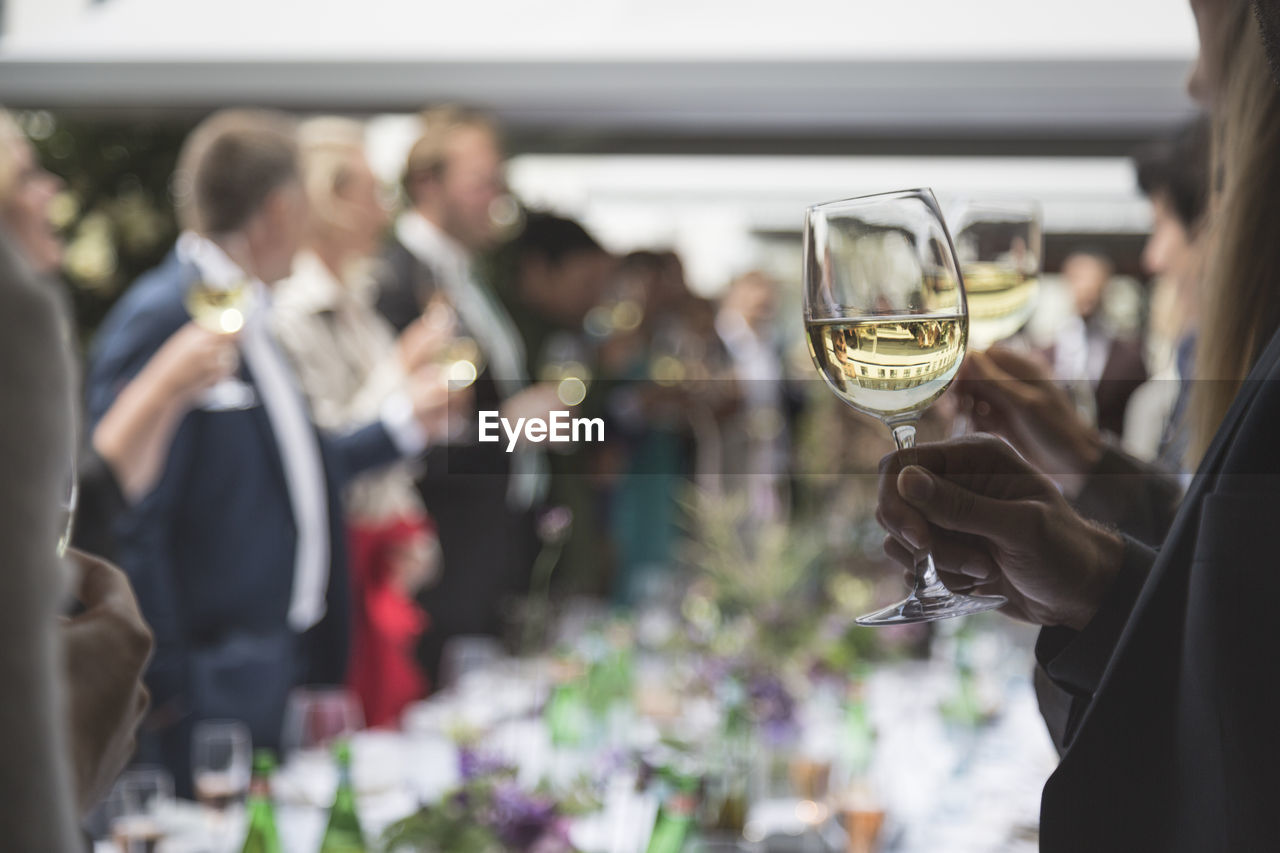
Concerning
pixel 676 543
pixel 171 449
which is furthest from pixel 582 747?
pixel 676 543

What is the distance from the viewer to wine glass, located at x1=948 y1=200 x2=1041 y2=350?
0.85 meters

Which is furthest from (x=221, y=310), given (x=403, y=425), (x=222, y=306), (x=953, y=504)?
(x=953, y=504)

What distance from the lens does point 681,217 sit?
9.94m

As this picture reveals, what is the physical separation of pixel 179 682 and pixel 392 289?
4.66 ft

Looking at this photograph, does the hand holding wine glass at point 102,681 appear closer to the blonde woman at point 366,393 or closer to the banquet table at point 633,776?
the banquet table at point 633,776

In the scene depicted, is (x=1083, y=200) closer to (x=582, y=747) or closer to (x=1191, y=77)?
(x=582, y=747)

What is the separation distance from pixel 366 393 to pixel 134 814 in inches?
68.2

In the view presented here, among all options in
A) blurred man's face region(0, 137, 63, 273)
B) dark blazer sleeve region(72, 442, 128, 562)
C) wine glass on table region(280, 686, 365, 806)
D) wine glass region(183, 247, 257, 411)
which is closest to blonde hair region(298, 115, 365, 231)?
blurred man's face region(0, 137, 63, 273)

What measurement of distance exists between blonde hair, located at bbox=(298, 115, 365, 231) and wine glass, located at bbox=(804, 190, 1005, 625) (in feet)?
8.67

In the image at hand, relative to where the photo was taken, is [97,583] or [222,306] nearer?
[97,583]

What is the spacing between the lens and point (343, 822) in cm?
128

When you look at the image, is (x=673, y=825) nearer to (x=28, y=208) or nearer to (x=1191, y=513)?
(x=1191, y=513)

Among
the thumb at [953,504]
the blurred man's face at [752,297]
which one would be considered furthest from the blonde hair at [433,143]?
the blurred man's face at [752,297]

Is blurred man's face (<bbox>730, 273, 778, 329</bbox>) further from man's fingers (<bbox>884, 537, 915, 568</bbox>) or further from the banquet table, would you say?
man's fingers (<bbox>884, 537, 915, 568</bbox>)
